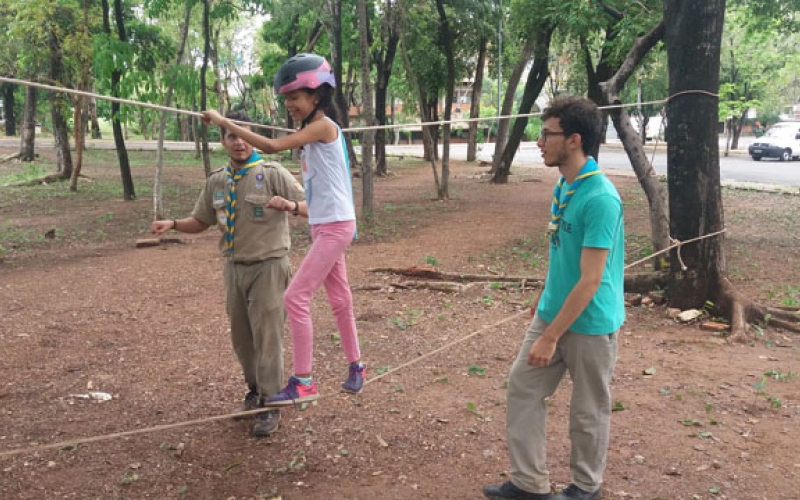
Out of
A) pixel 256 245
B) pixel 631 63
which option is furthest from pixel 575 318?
pixel 631 63

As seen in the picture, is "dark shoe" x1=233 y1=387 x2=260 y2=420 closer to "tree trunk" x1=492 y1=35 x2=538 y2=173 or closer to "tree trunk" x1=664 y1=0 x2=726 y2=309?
Result: "tree trunk" x1=664 y1=0 x2=726 y2=309

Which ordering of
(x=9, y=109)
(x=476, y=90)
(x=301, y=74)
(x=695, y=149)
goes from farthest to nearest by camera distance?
(x=9, y=109) < (x=476, y=90) < (x=695, y=149) < (x=301, y=74)

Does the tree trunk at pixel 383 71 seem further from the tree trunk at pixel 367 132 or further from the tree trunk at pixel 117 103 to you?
the tree trunk at pixel 117 103

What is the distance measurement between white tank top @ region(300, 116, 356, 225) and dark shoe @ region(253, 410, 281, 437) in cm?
132

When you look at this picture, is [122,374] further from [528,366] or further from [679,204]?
[679,204]

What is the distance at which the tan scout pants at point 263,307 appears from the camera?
3764mm

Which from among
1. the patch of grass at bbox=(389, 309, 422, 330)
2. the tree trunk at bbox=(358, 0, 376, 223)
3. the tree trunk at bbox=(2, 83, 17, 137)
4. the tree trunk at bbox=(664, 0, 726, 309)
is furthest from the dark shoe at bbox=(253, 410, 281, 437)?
the tree trunk at bbox=(2, 83, 17, 137)

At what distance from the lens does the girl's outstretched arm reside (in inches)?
122

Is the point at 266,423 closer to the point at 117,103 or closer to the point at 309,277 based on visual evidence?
the point at 309,277

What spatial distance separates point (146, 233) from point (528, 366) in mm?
9647

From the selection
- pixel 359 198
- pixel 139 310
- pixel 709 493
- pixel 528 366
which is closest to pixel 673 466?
pixel 709 493

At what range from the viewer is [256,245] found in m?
3.74

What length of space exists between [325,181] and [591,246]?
1397mm

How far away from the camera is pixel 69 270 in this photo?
836 cm
